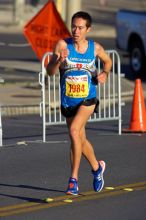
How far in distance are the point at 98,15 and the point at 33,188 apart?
147 feet

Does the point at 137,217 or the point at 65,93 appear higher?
the point at 65,93

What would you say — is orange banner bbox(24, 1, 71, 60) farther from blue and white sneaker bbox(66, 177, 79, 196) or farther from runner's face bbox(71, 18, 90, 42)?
blue and white sneaker bbox(66, 177, 79, 196)

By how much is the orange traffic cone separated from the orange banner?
5.17 metres

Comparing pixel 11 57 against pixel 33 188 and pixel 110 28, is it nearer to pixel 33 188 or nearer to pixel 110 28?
pixel 110 28

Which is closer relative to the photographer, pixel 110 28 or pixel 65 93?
pixel 65 93

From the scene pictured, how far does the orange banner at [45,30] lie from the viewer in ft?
69.3

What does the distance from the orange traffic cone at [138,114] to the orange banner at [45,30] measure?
517cm

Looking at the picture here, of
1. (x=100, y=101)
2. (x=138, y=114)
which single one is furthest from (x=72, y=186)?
(x=100, y=101)

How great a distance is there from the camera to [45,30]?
841 inches

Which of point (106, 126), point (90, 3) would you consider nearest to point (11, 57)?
point (106, 126)

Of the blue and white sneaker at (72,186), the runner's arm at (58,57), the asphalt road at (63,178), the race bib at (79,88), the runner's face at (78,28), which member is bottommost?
the asphalt road at (63,178)

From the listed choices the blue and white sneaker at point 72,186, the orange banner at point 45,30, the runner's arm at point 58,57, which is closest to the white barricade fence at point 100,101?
the orange banner at point 45,30

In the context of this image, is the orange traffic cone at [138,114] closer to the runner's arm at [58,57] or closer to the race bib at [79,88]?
the race bib at [79,88]

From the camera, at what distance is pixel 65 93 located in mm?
10242
